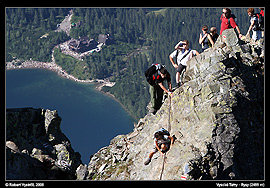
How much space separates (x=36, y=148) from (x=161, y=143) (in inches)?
399

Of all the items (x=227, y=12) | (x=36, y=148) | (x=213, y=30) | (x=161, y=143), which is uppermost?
(x=227, y=12)

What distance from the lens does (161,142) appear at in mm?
18297

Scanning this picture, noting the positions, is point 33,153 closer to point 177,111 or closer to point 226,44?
point 177,111

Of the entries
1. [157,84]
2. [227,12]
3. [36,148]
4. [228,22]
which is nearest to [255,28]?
[228,22]

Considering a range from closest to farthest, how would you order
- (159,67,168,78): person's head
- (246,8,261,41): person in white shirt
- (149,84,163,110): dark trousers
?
(159,67,168,78): person's head → (149,84,163,110): dark trousers → (246,8,261,41): person in white shirt

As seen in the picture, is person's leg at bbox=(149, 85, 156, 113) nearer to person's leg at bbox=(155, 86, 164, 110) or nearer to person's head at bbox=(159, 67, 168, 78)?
person's leg at bbox=(155, 86, 164, 110)

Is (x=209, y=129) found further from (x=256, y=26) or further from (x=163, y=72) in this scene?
(x=256, y=26)

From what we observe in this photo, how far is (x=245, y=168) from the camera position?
18094mm

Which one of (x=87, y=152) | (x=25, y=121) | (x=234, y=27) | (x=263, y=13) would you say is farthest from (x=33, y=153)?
(x=87, y=152)

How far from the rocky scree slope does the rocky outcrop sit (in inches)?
81.8

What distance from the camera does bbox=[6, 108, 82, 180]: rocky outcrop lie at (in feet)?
61.8

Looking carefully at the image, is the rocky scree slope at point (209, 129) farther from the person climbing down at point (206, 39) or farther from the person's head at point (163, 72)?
the person climbing down at point (206, 39)

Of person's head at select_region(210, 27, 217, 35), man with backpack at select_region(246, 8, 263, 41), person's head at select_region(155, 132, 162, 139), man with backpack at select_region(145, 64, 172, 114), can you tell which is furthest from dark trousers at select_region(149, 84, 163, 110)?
man with backpack at select_region(246, 8, 263, 41)

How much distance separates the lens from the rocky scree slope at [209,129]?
17250 mm
